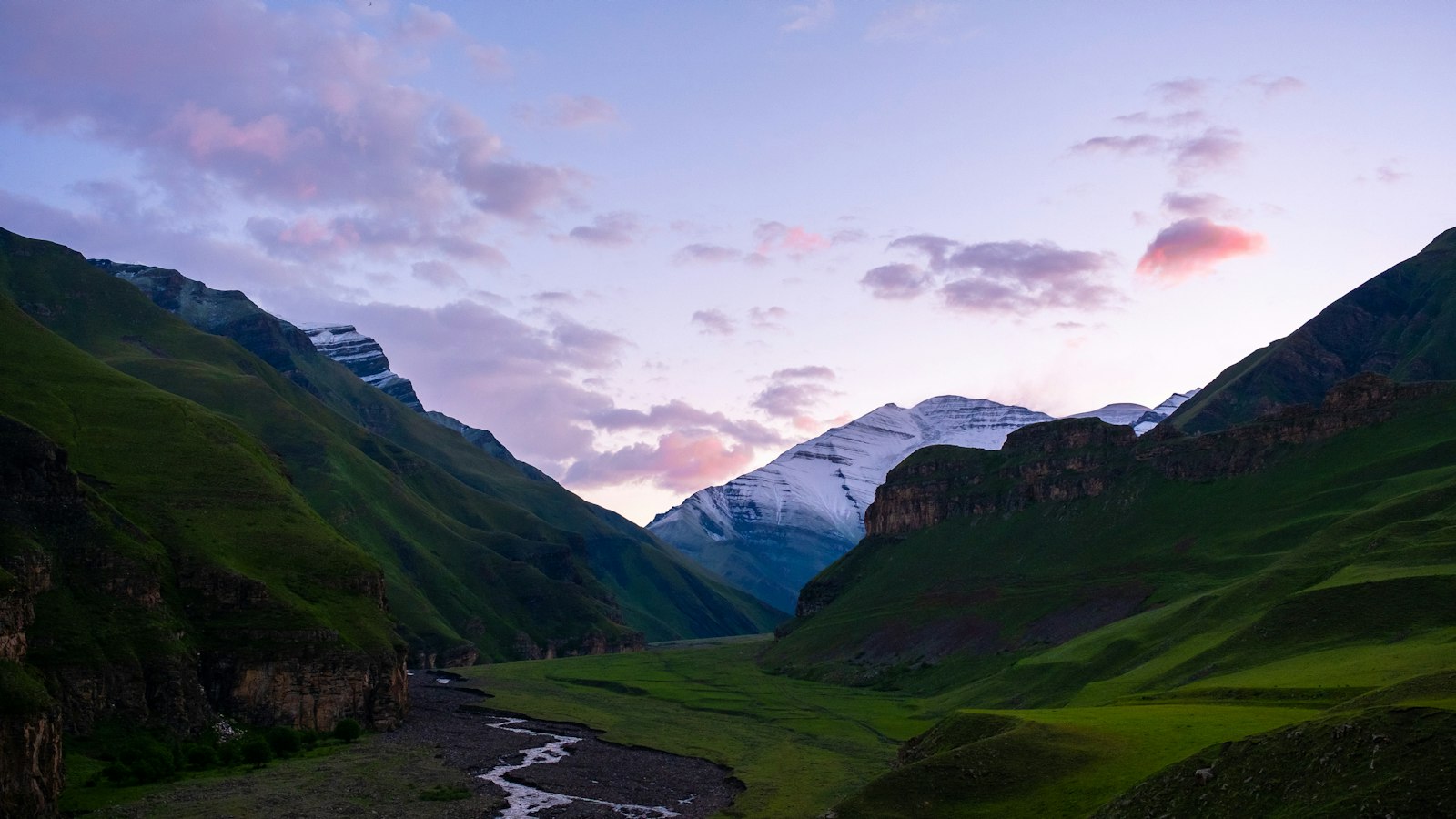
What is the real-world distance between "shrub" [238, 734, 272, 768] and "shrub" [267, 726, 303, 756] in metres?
3.35

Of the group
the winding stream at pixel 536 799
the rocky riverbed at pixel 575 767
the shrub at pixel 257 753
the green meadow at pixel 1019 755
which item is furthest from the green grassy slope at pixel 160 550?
the green meadow at pixel 1019 755

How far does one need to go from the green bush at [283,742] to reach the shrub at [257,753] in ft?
10.1

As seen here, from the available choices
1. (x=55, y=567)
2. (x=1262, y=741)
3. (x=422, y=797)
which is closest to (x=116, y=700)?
(x=55, y=567)

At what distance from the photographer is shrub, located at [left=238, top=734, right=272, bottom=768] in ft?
390

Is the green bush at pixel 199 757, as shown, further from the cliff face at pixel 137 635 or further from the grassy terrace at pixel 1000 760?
the grassy terrace at pixel 1000 760

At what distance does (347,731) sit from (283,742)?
1277 centimetres

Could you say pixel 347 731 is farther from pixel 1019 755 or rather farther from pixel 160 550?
pixel 1019 755

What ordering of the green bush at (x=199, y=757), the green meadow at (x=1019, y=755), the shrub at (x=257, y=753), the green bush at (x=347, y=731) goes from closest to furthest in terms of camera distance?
1. the green meadow at (x=1019, y=755)
2. the green bush at (x=199, y=757)
3. the shrub at (x=257, y=753)
4. the green bush at (x=347, y=731)

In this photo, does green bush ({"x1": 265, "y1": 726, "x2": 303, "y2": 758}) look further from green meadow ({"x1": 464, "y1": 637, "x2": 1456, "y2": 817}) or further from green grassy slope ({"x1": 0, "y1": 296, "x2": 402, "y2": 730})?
green meadow ({"x1": 464, "y1": 637, "x2": 1456, "y2": 817})

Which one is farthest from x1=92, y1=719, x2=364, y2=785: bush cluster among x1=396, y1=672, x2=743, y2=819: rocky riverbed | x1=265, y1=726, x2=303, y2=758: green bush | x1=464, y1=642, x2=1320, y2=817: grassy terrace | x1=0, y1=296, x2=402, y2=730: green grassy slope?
x1=464, y1=642, x2=1320, y2=817: grassy terrace

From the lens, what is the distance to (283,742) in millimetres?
126438

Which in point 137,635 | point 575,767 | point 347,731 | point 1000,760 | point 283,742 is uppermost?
point 137,635

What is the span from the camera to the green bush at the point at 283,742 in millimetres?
125438

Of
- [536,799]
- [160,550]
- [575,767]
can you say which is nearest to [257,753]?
[575,767]
